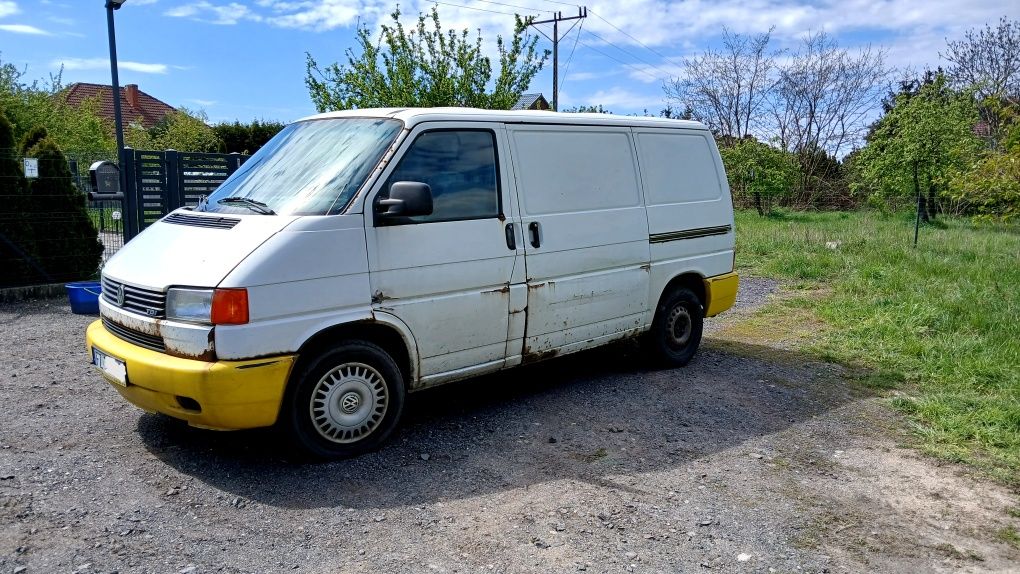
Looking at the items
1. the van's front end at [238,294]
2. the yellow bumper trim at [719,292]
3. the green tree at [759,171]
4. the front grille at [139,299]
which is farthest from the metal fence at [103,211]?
the green tree at [759,171]

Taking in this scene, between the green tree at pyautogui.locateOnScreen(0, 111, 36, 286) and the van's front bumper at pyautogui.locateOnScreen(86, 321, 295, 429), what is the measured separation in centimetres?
697

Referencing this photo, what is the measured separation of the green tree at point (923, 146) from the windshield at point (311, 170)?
1330 cm

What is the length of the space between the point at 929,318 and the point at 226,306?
729 cm

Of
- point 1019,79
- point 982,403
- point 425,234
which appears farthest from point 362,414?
point 1019,79

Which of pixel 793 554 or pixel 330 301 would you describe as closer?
pixel 793 554

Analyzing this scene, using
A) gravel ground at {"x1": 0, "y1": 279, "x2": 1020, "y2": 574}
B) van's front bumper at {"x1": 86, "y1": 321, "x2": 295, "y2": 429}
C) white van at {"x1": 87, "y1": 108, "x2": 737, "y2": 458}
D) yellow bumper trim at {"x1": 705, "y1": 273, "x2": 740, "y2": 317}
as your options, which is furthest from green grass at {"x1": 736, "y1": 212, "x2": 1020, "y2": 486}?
van's front bumper at {"x1": 86, "y1": 321, "x2": 295, "y2": 429}

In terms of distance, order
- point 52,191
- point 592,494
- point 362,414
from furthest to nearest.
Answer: point 52,191
point 362,414
point 592,494

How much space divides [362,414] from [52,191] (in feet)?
26.3

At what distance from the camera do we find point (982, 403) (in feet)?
18.9

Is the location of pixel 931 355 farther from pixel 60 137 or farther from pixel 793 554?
pixel 60 137

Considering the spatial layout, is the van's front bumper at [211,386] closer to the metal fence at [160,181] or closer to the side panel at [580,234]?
the side panel at [580,234]

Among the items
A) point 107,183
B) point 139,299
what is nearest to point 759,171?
point 107,183

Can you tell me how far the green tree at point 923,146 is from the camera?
1609 centimetres

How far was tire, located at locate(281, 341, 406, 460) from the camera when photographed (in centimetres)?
436
